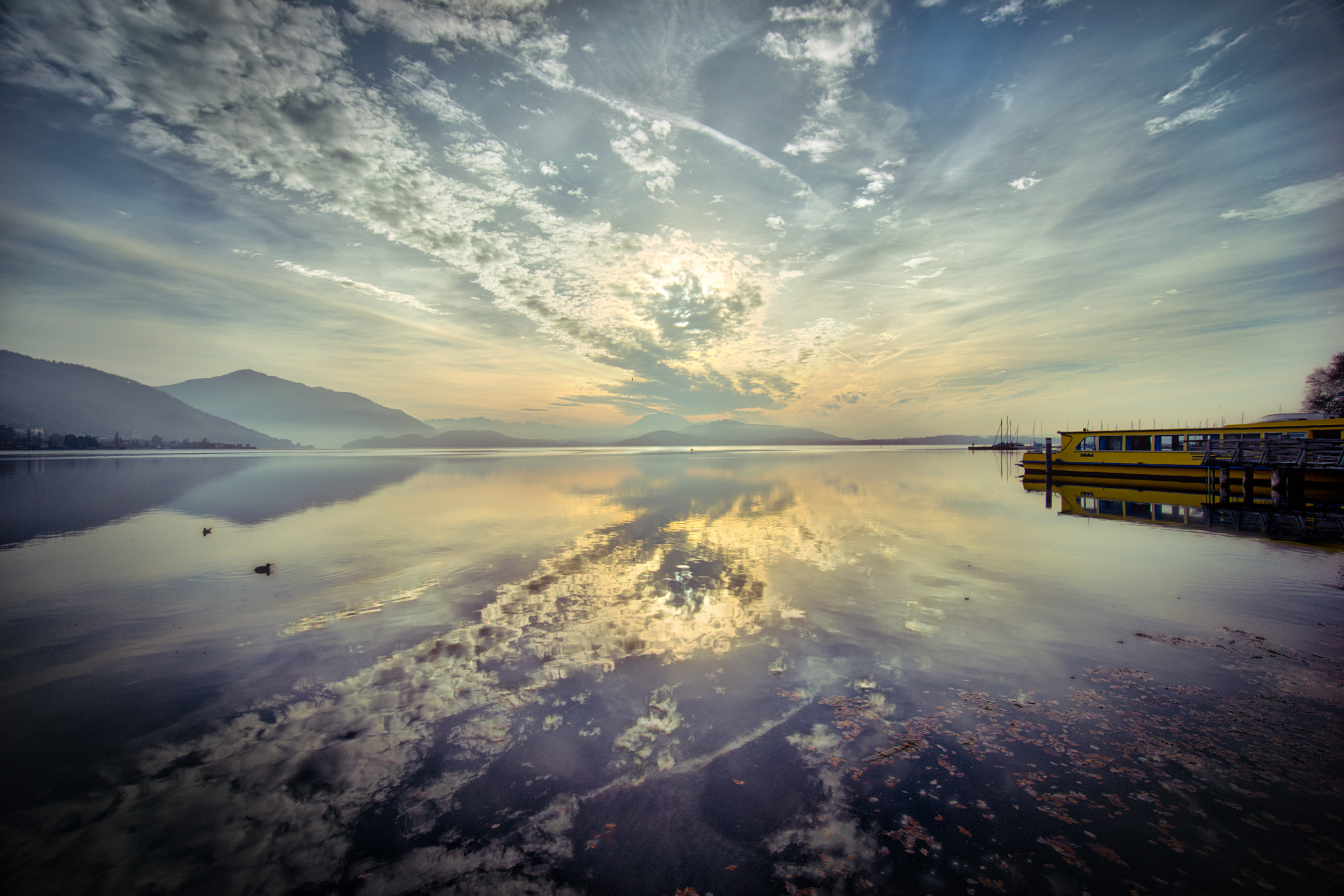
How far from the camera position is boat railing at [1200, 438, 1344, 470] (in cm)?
2247

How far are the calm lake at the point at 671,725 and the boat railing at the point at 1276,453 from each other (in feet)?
48.1

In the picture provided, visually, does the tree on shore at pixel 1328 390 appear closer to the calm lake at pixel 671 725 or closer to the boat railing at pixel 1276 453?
the boat railing at pixel 1276 453

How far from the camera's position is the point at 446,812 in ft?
14.7

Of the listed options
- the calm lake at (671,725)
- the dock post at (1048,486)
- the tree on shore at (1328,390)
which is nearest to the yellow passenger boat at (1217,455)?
the dock post at (1048,486)

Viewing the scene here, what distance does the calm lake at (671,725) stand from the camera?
3924mm

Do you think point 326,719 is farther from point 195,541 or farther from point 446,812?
point 195,541

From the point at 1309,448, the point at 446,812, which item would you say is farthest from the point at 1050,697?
the point at 1309,448

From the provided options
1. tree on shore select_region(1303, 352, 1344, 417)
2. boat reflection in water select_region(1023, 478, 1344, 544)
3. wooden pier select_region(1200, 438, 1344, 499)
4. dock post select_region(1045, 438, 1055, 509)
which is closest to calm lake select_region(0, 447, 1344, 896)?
boat reflection in water select_region(1023, 478, 1344, 544)

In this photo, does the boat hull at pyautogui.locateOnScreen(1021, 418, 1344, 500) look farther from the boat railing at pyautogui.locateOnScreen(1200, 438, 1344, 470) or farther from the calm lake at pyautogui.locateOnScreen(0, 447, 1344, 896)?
the calm lake at pyautogui.locateOnScreen(0, 447, 1344, 896)

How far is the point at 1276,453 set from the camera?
24141 mm

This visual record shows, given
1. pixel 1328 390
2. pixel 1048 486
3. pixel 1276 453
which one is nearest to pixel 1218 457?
pixel 1276 453

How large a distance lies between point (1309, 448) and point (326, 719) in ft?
130

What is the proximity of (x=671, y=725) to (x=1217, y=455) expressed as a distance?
37.0 metres

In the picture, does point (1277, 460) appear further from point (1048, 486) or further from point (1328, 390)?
point (1328, 390)
